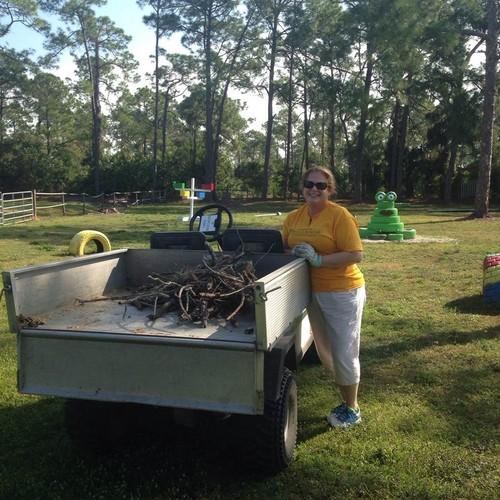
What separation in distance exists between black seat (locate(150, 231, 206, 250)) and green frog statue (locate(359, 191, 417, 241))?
10.3 meters

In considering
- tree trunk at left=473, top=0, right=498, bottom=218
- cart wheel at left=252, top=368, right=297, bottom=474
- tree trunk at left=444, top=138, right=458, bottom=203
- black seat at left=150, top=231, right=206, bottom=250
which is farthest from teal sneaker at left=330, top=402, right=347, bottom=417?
tree trunk at left=444, top=138, right=458, bottom=203

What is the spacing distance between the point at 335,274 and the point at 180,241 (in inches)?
55.4

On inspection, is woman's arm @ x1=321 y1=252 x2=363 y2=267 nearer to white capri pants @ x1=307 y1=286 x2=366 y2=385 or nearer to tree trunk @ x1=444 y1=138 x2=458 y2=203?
white capri pants @ x1=307 y1=286 x2=366 y2=385

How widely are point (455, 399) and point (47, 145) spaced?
47.6 metres

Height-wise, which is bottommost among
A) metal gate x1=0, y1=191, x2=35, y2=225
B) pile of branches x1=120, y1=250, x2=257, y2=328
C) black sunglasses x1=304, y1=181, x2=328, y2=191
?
metal gate x1=0, y1=191, x2=35, y2=225

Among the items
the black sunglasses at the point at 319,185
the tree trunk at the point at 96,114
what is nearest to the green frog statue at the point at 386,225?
the black sunglasses at the point at 319,185

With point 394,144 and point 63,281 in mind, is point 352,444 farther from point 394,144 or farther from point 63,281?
point 394,144

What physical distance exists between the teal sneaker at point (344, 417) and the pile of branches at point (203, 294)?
1.01m

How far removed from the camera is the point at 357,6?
90.5 feet

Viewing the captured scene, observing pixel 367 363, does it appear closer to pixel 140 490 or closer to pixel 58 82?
pixel 140 490

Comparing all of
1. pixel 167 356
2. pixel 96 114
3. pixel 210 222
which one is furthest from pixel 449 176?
pixel 167 356

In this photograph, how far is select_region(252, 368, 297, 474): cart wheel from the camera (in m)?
2.84

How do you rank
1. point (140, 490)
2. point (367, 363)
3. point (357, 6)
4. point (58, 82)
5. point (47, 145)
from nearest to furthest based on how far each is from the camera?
point (140, 490) → point (367, 363) → point (357, 6) → point (58, 82) → point (47, 145)

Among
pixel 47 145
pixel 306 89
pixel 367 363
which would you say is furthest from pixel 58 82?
pixel 367 363
